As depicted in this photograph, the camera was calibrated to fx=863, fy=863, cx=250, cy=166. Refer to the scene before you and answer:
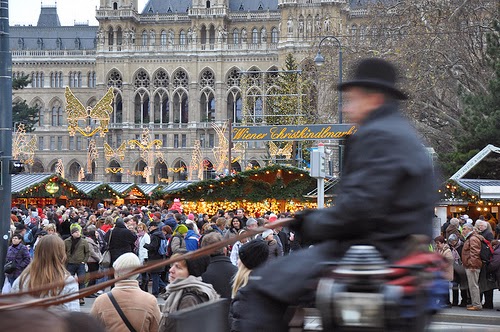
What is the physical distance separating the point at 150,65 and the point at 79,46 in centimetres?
1391

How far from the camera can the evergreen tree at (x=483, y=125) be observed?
2383 cm

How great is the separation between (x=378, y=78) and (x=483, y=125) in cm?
2113

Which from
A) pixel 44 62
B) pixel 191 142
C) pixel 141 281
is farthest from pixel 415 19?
pixel 44 62

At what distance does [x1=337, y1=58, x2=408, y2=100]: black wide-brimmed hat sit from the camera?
3705mm

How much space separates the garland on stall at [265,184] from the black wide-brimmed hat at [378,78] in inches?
929

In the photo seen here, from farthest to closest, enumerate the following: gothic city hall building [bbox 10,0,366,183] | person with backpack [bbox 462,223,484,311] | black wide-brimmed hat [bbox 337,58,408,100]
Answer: gothic city hall building [bbox 10,0,366,183] → person with backpack [bbox 462,223,484,311] → black wide-brimmed hat [bbox 337,58,408,100]

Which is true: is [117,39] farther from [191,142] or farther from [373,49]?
[373,49]

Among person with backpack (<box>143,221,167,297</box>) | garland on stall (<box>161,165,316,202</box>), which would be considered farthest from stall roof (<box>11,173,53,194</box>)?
person with backpack (<box>143,221,167,297</box>)

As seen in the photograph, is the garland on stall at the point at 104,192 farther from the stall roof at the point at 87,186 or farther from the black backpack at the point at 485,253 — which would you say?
the black backpack at the point at 485,253

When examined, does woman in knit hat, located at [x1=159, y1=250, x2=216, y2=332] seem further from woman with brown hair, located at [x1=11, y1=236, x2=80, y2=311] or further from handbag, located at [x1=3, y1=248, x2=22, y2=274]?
handbag, located at [x1=3, y1=248, x2=22, y2=274]

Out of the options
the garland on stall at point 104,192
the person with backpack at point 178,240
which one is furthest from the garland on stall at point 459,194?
the garland on stall at point 104,192

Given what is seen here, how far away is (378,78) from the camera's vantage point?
3736mm

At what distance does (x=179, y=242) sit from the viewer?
14.5m

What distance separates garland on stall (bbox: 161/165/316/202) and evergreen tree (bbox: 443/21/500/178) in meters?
4.61
